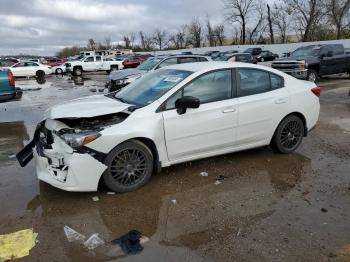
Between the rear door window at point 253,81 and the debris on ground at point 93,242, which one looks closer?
the debris on ground at point 93,242

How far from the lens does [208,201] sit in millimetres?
4801

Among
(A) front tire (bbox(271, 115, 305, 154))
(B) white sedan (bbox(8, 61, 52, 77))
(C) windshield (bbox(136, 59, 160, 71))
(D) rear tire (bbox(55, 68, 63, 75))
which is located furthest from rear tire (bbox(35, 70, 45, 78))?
(A) front tire (bbox(271, 115, 305, 154))

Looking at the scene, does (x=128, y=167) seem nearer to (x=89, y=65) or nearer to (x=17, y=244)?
(x=17, y=244)

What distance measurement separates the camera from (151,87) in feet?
19.2

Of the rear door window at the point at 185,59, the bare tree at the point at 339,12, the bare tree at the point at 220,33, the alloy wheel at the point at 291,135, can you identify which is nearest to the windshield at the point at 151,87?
the alloy wheel at the point at 291,135

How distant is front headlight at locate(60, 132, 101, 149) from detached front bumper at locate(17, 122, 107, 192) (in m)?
0.07

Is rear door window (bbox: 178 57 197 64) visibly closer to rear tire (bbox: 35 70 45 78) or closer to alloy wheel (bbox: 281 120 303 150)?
alloy wheel (bbox: 281 120 303 150)

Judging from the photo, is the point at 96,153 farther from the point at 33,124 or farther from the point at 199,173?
the point at 33,124

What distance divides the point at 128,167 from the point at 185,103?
1145mm

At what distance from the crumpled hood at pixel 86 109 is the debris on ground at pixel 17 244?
1565 mm

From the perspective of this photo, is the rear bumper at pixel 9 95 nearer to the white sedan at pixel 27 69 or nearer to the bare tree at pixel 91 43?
the white sedan at pixel 27 69

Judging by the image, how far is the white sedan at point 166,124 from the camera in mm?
4742

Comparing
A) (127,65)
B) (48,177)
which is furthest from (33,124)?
(127,65)

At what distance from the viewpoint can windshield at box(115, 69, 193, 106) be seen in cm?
549
